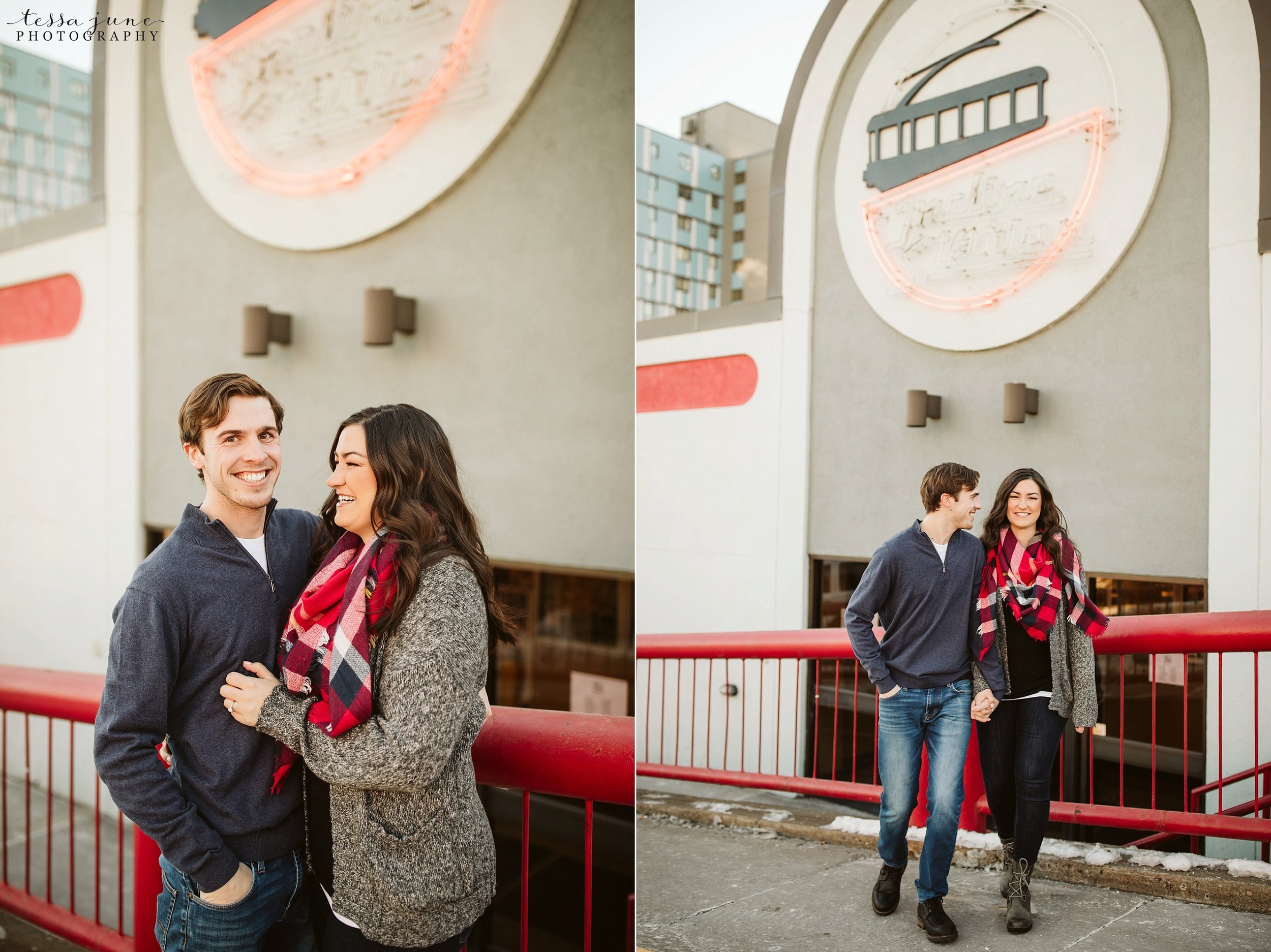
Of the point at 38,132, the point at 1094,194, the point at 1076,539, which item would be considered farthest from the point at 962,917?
the point at 38,132

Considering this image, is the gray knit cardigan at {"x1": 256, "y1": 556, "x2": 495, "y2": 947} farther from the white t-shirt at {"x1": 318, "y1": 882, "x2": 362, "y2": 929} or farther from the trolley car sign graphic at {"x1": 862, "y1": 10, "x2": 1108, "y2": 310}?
the trolley car sign graphic at {"x1": 862, "y1": 10, "x2": 1108, "y2": 310}

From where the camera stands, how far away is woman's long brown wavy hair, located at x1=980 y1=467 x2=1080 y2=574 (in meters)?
1.90

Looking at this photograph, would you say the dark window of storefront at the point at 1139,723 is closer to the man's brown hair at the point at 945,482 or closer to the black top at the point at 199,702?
the man's brown hair at the point at 945,482

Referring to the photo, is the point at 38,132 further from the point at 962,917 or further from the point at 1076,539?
the point at 962,917

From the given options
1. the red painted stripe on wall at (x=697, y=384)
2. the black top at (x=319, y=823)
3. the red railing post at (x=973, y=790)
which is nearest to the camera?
the black top at (x=319, y=823)

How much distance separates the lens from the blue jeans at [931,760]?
2023mm

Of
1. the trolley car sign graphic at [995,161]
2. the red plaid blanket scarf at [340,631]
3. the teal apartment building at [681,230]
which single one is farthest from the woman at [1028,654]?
the red plaid blanket scarf at [340,631]

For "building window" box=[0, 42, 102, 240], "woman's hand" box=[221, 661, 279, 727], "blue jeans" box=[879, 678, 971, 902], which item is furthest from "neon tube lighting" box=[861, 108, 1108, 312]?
"building window" box=[0, 42, 102, 240]

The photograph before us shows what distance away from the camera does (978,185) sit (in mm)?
2123

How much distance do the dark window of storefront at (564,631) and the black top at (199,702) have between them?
0.79 m

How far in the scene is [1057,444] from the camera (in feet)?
6.37

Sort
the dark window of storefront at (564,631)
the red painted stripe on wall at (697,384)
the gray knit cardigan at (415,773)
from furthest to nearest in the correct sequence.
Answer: the red painted stripe on wall at (697,384) < the dark window of storefront at (564,631) < the gray knit cardigan at (415,773)

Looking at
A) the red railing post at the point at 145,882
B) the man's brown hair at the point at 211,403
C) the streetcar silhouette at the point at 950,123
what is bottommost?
the red railing post at the point at 145,882

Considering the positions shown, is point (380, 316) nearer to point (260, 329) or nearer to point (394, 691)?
point (260, 329)
